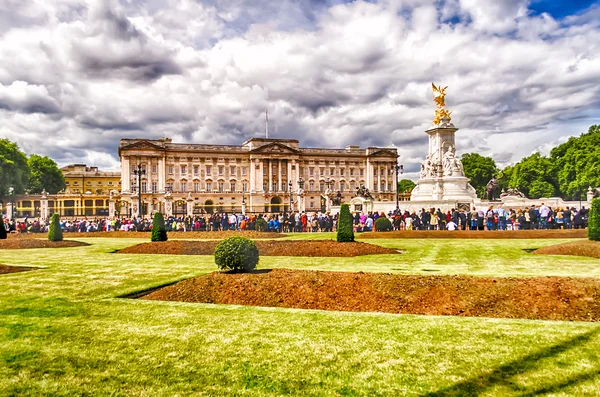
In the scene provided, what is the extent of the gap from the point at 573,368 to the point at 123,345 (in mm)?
5198

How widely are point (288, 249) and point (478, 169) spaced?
8095 cm

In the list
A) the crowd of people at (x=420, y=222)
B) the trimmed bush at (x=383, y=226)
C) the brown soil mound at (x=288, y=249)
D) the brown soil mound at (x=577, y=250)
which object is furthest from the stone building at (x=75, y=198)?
the brown soil mound at (x=577, y=250)

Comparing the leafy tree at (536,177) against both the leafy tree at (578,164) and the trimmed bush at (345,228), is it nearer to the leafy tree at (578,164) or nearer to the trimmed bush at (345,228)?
the leafy tree at (578,164)

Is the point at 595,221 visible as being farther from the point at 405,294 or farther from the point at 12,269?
the point at 12,269

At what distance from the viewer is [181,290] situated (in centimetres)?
911

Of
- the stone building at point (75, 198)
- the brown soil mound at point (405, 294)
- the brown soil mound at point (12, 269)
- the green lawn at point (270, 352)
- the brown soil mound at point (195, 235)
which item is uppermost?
the stone building at point (75, 198)

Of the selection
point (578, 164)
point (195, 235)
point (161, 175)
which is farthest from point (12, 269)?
point (161, 175)

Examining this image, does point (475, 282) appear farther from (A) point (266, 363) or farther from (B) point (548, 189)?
(B) point (548, 189)

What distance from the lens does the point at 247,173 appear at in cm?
9262

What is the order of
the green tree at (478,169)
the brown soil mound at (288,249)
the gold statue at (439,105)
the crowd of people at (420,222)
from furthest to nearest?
the green tree at (478,169)
the gold statue at (439,105)
the crowd of people at (420,222)
the brown soil mound at (288,249)

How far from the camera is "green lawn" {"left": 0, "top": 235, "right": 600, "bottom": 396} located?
14.6 ft

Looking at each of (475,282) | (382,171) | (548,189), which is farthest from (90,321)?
(382,171)

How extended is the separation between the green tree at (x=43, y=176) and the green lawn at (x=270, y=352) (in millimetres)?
84801

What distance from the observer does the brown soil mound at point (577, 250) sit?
13647mm
